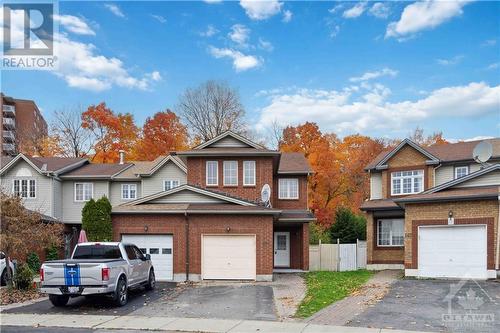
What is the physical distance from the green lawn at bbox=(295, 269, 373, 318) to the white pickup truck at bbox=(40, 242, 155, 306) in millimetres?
5622

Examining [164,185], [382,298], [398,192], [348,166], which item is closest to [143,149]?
[164,185]

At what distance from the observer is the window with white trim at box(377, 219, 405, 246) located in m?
28.2

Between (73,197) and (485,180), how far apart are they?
1000 inches

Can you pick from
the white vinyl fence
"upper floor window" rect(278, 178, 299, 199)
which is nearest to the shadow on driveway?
the white vinyl fence

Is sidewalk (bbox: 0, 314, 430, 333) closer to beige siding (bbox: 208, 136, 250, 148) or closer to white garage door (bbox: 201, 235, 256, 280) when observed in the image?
white garage door (bbox: 201, 235, 256, 280)

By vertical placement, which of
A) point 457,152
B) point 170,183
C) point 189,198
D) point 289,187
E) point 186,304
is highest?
point 457,152

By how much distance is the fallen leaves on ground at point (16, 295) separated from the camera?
55.3 feet

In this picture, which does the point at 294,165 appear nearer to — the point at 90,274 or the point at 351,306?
the point at 351,306

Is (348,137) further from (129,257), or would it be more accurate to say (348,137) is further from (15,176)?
(129,257)

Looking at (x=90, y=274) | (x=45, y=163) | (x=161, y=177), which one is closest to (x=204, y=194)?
(x=90, y=274)

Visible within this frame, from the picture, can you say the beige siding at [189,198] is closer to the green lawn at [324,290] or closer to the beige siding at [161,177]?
the green lawn at [324,290]

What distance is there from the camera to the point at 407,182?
92.4 ft

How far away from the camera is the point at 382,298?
16.2m

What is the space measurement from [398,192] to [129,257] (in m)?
17.0
